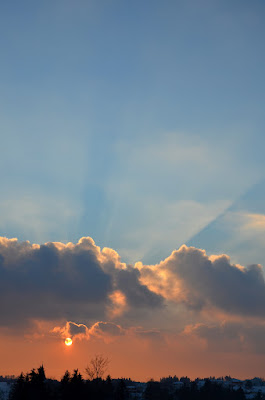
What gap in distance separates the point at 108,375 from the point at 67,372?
127 ft

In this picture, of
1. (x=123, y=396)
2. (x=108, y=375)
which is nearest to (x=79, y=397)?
(x=123, y=396)

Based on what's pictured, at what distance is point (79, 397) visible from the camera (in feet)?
466

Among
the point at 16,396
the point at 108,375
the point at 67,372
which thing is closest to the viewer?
the point at 16,396

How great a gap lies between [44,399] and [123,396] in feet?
131

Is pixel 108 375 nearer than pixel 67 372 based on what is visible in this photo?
No

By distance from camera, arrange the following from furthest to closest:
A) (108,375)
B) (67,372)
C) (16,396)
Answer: (108,375) < (67,372) < (16,396)

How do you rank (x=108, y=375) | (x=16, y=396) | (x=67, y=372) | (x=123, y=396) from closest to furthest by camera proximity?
(x=16, y=396), (x=67, y=372), (x=123, y=396), (x=108, y=375)

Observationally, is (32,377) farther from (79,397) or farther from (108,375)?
(108,375)

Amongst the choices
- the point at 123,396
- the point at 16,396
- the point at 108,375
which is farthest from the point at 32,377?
the point at 108,375

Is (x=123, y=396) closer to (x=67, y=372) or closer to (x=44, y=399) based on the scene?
(x=67, y=372)

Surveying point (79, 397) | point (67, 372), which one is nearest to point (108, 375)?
point (67, 372)

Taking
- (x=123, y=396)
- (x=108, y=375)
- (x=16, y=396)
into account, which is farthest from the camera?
(x=108, y=375)

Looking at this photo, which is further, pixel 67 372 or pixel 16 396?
pixel 67 372

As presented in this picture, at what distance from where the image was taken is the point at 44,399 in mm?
139875
